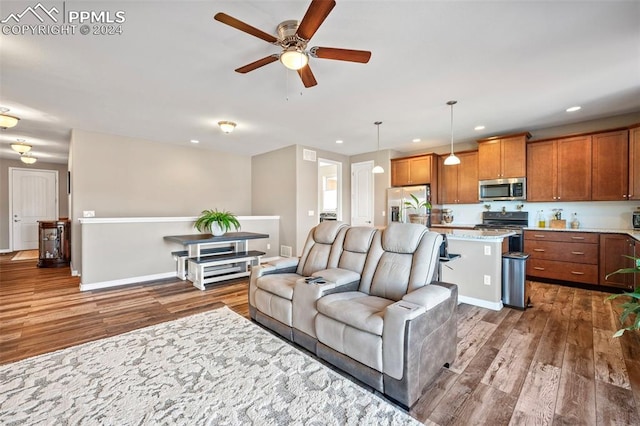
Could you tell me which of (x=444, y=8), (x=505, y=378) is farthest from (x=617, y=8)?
(x=505, y=378)

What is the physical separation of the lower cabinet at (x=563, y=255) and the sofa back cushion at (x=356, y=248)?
3591 millimetres

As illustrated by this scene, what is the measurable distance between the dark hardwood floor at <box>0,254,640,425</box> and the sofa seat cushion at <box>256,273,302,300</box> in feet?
2.28

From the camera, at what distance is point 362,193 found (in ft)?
22.6

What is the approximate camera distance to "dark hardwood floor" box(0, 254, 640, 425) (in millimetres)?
1696

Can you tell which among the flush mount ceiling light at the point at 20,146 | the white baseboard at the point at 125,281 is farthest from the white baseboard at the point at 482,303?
the flush mount ceiling light at the point at 20,146

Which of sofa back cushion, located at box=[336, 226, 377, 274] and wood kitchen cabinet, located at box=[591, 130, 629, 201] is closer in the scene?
sofa back cushion, located at box=[336, 226, 377, 274]

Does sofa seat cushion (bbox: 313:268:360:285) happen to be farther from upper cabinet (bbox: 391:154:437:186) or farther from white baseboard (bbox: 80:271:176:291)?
upper cabinet (bbox: 391:154:437:186)

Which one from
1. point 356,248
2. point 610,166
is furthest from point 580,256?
point 356,248

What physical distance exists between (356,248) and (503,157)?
12.8 feet

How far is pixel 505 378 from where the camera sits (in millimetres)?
1990

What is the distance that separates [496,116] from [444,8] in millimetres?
2874

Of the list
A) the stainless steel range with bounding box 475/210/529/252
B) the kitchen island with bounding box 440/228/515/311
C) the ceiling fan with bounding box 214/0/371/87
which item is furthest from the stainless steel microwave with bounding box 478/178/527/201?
the ceiling fan with bounding box 214/0/371/87

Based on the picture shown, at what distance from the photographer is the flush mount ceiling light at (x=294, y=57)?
6.85ft

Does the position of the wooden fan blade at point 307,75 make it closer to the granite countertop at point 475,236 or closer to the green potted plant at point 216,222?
the granite countertop at point 475,236
